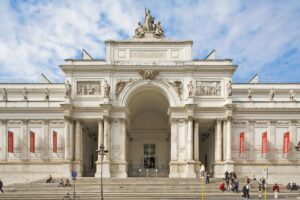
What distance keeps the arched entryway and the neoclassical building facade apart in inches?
283

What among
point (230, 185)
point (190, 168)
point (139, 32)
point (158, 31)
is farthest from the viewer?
point (158, 31)

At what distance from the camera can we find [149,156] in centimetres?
5531

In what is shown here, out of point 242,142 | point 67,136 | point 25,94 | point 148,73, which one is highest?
point 148,73

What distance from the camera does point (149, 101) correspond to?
2067 inches

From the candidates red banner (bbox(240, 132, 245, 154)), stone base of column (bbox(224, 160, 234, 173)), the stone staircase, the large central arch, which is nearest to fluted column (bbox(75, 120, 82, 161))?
the stone staircase

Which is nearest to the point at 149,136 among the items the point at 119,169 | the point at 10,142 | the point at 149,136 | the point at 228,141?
the point at 149,136

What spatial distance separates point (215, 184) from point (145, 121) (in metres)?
20.1

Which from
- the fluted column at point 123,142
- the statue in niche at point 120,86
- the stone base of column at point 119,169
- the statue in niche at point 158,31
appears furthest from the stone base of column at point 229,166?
the statue in niche at point 158,31

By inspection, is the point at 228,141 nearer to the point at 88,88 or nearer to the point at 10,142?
the point at 88,88

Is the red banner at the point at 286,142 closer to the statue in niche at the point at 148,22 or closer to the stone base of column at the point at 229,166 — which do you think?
the stone base of column at the point at 229,166

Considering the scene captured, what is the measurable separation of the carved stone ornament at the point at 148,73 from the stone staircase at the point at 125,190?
1151 cm

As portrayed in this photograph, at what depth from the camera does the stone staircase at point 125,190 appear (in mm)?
33250

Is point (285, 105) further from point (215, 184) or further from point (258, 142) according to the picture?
point (215, 184)

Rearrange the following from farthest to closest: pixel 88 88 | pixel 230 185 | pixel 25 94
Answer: pixel 25 94 → pixel 88 88 → pixel 230 185
